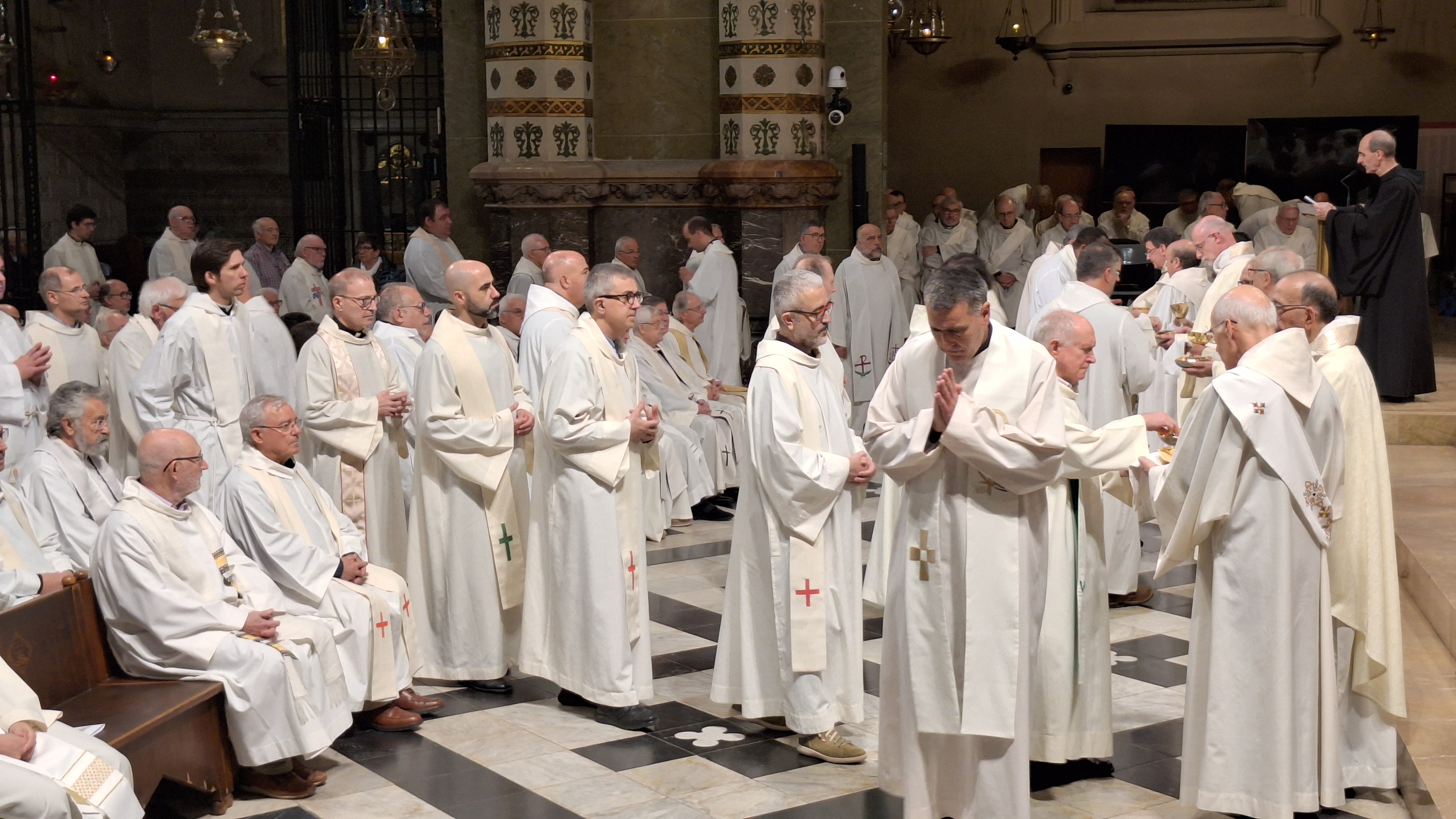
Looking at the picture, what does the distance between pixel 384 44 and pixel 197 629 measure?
692cm

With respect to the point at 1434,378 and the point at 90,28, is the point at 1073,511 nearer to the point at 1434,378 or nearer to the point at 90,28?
the point at 1434,378

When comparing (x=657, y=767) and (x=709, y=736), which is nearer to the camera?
(x=657, y=767)

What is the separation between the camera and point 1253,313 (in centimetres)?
449

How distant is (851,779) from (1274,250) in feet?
8.81

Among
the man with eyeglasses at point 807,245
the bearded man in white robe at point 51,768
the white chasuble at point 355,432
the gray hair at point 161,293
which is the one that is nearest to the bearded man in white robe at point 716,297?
the man with eyeglasses at point 807,245

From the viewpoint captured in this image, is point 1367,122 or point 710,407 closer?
point 710,407

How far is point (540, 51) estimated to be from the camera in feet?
39.4

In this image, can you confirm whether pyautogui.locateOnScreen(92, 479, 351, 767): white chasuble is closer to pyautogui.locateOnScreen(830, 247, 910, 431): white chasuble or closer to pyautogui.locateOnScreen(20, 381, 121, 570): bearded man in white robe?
pyautogui.locateOnScreen(20, 381, 121, 570): bearded man in white robe

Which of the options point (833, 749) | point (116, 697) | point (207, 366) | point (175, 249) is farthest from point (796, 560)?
point (175, 249)

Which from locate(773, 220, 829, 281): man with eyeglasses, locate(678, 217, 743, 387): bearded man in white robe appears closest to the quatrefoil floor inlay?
locate(773, 220, 829, 281): man with eyeglasses

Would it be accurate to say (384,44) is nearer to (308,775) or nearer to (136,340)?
(136,340)

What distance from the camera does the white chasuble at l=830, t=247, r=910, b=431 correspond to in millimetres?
11570

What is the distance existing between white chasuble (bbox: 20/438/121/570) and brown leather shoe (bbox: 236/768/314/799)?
1197 mm

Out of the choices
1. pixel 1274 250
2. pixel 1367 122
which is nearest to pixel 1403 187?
pixel 1274 250
